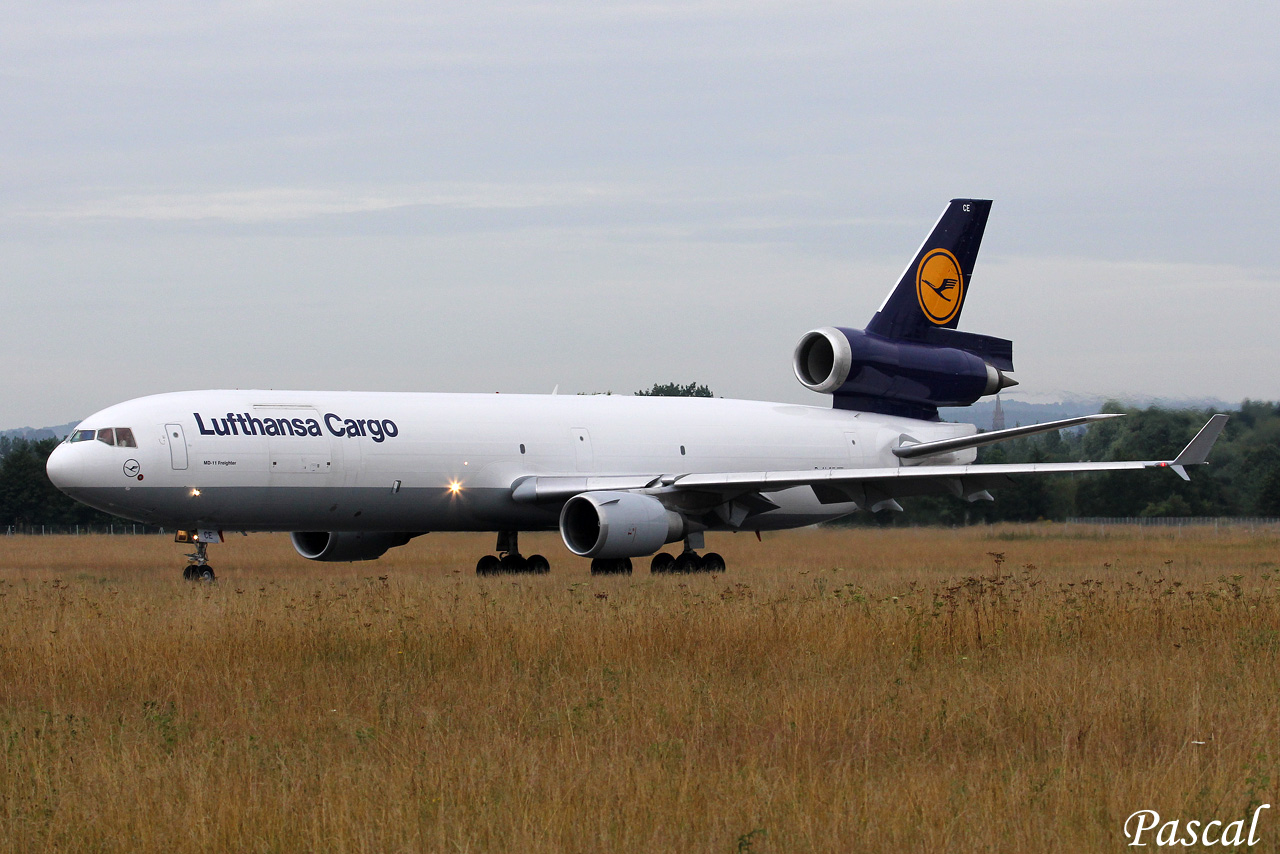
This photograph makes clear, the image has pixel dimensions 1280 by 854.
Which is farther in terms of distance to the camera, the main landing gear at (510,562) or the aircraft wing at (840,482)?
the main landing gear at (510,562)

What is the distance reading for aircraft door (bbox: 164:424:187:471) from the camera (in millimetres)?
21688

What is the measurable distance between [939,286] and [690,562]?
874 cm

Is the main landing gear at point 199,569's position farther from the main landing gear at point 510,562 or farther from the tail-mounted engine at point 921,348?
the tail-mounted engine at point 921,348

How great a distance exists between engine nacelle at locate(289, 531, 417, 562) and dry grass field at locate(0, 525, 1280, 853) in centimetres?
877

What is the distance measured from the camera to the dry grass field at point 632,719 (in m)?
6.43

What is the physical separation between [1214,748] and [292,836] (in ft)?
16.1

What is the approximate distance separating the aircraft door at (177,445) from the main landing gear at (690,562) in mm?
8286

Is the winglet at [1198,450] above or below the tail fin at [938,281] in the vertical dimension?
below

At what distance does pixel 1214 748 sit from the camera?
25.8 feet

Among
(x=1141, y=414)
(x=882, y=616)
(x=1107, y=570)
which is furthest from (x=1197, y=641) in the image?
(x=1141, y=414)

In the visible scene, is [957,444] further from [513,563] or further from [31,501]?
[31,501]

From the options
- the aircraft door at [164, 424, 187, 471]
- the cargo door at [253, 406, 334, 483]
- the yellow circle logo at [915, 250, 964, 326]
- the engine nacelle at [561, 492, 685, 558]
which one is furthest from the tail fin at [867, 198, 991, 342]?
the aircraft door at [164, 424, 187, 471]

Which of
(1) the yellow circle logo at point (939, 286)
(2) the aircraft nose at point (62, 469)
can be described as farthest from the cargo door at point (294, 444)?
(1) the yellow circle logo at point (939, 286)

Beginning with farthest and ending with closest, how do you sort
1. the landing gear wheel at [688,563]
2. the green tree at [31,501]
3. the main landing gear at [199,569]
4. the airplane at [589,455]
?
→ the green tree at [31,501] < the landing gear wheel at [688,563] < the airplane at [589,455] < the main landing gear at [199,569]
